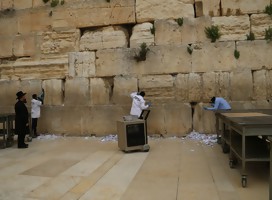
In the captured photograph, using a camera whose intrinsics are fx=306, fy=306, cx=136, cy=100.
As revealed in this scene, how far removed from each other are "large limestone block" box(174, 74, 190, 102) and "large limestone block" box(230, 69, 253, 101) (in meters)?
1.24

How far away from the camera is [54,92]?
31.6 feet

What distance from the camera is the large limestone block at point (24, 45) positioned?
9961 millimetres

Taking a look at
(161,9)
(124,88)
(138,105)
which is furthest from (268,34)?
(124,88)

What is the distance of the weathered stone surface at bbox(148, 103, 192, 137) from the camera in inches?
341

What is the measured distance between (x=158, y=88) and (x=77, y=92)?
8.27ft

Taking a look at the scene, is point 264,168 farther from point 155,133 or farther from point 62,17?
point 62,17

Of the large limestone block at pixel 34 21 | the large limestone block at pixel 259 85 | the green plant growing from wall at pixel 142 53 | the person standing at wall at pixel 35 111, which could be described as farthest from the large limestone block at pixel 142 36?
the person standing at wall at pixel 35 111

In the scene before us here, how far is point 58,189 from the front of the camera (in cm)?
432

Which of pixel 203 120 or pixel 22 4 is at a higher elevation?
pixel 22 4

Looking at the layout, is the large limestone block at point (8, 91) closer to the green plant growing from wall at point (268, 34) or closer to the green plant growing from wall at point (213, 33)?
the green plant growing from wall at point (213, 33)

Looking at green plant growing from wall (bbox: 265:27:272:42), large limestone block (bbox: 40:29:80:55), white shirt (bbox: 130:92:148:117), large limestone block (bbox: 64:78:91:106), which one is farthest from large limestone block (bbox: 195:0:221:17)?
large limestone block (bbox: 64:78:91:106)

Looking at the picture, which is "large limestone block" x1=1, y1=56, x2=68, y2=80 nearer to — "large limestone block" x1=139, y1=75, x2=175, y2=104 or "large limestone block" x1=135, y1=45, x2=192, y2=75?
Answer: "large limestone block" x1=135, y1=45, x2=192, y2=75

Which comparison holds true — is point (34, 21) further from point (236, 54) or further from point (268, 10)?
point (268, 10)

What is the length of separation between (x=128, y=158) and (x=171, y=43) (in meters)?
4.12
